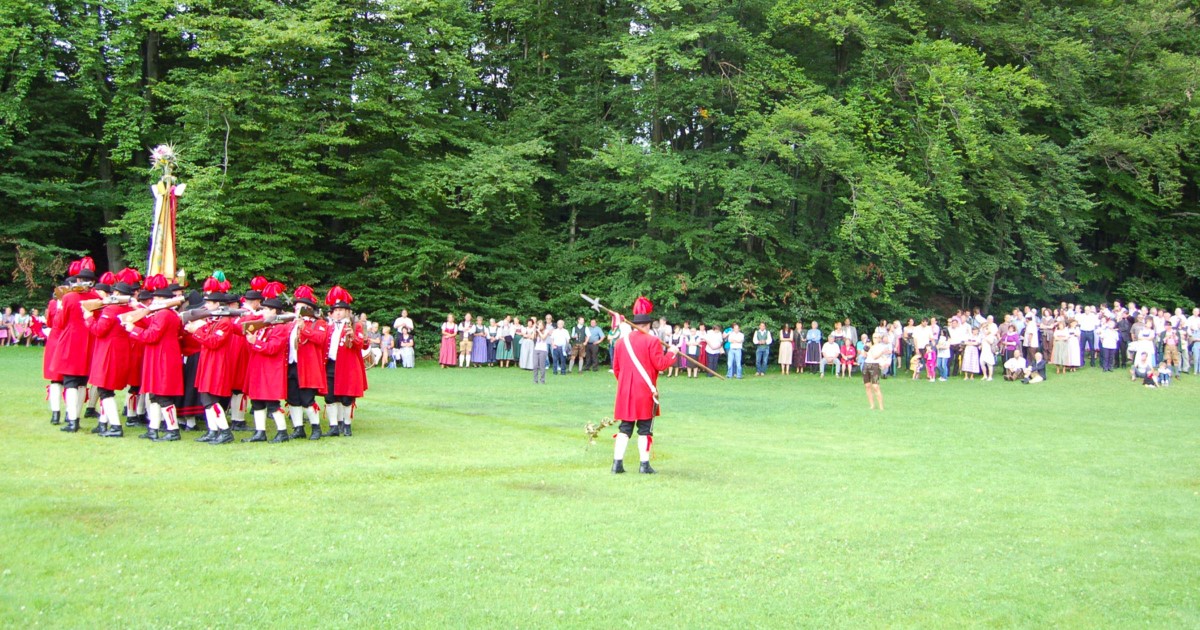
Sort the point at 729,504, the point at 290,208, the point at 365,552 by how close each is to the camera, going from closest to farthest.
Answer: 1. the point at 365,552
2. the point at 729,504
3. the point at 290,208

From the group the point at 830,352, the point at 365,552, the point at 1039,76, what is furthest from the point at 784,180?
the point at 365,552

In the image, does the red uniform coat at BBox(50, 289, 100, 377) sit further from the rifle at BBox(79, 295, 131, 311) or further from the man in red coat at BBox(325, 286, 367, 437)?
the man in red coat at BBox(325, 286, 367, 437)

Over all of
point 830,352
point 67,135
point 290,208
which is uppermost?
point 67,135

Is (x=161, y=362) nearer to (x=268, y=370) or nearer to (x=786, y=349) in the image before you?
(x=268, y=370)

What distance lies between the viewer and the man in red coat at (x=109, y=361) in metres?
12.5

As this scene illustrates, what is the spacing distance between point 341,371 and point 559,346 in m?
14.2

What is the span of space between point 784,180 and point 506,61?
12058mm

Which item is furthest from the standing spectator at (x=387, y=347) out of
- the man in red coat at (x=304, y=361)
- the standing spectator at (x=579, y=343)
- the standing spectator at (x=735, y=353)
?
the man in red coat at (x=304, y=361)

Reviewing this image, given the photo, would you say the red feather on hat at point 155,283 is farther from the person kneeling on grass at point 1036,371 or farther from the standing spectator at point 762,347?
the person kneeling on grass at point 1036,371

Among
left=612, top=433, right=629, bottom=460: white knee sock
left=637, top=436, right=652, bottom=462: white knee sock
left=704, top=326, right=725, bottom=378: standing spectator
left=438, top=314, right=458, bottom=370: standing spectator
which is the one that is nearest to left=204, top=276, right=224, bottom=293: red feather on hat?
left=612, top=433, right=629, bottom=460: white knee sock

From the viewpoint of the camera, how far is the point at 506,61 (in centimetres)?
3547

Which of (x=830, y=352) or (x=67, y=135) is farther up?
(x=67, y=135)

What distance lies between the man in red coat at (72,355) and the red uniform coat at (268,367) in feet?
7.62

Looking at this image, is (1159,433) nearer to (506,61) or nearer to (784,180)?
(784,180)
